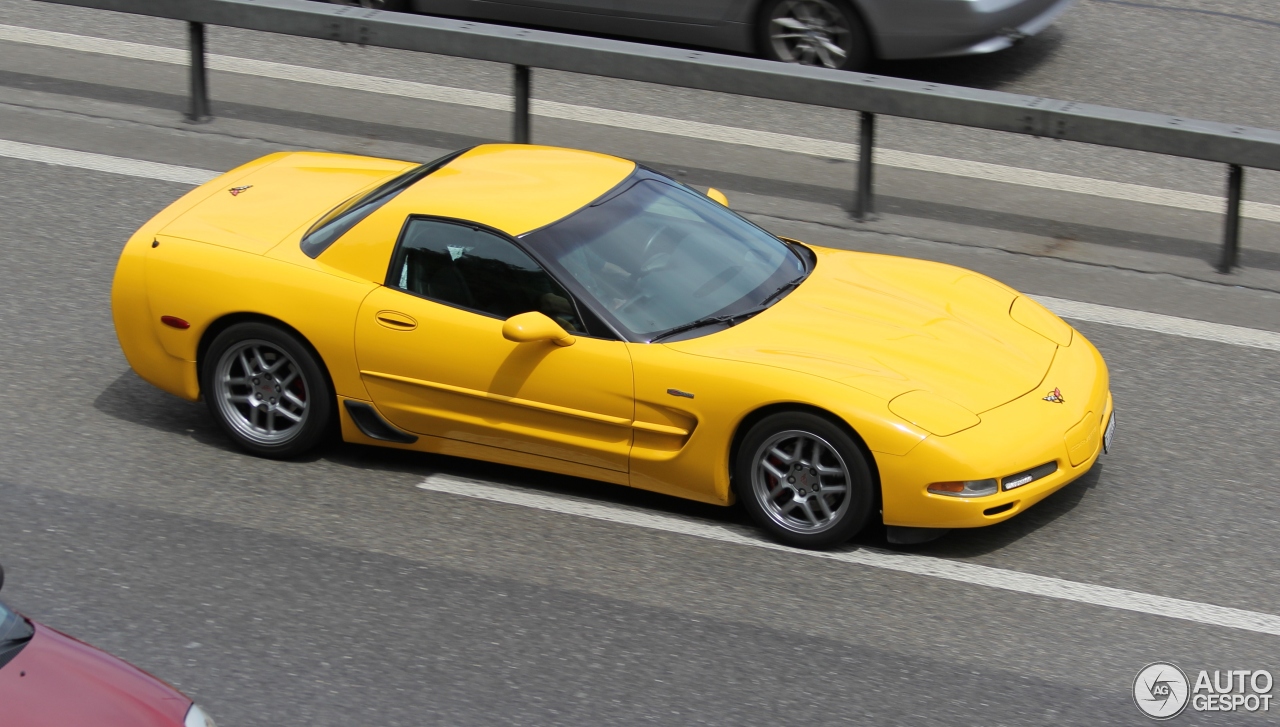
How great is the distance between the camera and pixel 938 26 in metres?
10.9

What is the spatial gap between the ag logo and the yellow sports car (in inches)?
32.9

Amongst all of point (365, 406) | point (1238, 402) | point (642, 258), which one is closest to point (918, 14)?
point (1238, 402)

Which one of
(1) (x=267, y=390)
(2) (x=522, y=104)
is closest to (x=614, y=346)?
(1) (x=267, y=390)

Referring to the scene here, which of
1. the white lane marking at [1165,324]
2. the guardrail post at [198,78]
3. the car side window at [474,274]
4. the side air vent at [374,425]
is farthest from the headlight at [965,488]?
the guardrail post at [198,78]

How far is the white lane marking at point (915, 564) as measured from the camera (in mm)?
5488

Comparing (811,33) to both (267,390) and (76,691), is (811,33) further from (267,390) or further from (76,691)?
(76,691)

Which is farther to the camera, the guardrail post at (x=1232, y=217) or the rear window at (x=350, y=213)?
the guardrail post at (x=1232, y=217)

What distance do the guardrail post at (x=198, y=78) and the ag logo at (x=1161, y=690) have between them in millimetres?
7546

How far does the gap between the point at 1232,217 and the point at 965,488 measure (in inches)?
148

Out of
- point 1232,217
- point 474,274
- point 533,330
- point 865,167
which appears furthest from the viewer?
point 865,167

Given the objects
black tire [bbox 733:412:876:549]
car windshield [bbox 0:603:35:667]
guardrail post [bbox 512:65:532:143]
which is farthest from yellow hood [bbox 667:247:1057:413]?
guardrail post [bbox 512:65:532:143]

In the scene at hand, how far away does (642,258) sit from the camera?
6344 mm

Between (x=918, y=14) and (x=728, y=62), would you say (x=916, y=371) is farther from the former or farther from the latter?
(x=918, y=14)

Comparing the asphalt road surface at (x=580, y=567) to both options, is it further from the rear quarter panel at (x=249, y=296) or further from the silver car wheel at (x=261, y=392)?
the rear quarter panel at (x=249, y=296)
